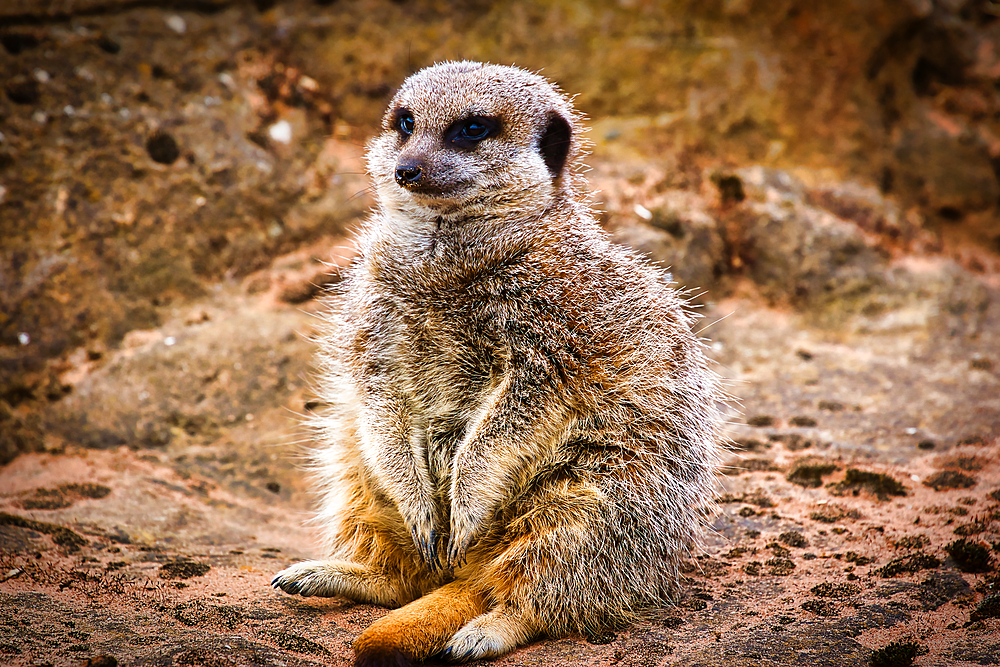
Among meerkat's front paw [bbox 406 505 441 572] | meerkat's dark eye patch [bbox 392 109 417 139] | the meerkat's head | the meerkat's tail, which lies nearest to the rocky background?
the meerkat's tail

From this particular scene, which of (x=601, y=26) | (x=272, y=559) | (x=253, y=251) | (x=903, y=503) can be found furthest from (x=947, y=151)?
(x=272, y=559)

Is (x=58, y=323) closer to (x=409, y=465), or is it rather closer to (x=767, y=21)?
(x=409, y=465)

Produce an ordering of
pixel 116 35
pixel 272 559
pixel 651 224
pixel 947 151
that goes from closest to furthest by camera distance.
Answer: pixel 272 559 → pixel 116 35 → pixel 651 224 → pixel 947 151

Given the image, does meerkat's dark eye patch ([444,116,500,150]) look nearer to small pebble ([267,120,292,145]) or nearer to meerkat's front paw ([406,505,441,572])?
meerkat's front paw ([406,505,441,572])

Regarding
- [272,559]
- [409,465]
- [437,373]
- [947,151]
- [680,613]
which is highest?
[947,151]

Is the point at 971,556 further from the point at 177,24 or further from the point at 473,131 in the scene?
the point at 177,24

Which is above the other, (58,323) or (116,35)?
(116,35)

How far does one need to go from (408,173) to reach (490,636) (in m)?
1.65

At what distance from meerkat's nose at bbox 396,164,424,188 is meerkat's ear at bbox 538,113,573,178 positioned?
62 centimetres

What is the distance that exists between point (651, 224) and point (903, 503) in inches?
108

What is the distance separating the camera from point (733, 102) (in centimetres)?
625

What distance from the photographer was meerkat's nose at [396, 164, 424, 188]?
2.85m

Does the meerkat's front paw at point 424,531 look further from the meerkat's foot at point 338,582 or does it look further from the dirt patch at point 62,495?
the dirt patch at point 62,495

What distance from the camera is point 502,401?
284 centimetres
